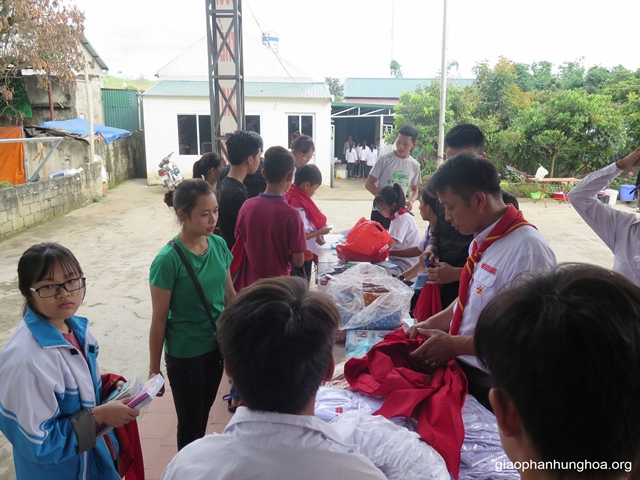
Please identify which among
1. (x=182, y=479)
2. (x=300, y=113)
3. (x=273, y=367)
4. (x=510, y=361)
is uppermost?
(x=300, y=113)

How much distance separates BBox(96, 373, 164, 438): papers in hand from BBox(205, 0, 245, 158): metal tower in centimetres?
519

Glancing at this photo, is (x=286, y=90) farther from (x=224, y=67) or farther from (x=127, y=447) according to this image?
(x=127, y=447)

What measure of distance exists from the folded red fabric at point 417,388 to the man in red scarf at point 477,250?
65 mm

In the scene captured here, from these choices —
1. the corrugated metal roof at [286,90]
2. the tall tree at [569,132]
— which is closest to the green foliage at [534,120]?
the tall tree at [569,132]

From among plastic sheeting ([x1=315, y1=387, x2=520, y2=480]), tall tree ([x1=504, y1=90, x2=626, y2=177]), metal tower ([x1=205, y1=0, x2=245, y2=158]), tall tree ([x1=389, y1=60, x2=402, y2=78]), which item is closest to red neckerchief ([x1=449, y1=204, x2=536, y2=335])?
plastic sheeting ([x1=315, y1=387, x2=520, y2=480])

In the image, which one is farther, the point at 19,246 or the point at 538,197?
the point at 538,197

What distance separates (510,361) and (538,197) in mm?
14273

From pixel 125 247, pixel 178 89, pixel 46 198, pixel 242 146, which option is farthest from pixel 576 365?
pixel 178 89

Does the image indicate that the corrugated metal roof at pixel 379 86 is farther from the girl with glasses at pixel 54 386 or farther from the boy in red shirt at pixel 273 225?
the girl with glasses at pixel 54 386

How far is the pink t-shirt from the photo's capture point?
291cm

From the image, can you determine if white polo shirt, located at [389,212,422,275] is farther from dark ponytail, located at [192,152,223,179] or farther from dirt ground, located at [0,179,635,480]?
dirt ground, located at [0,179,635,480]

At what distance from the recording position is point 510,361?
75 centimetres

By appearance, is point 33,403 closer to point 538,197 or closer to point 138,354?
point 138,354

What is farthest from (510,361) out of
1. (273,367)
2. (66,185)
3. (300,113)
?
(300,113)
